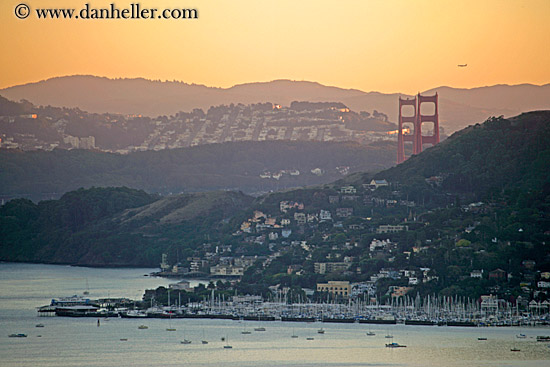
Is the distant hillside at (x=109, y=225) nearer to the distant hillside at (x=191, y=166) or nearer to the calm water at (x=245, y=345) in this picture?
the distant hillside at (x=191, y=166)

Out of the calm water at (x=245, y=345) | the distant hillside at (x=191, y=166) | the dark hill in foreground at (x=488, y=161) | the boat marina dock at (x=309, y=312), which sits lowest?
the calm water at (x=245, y=345)

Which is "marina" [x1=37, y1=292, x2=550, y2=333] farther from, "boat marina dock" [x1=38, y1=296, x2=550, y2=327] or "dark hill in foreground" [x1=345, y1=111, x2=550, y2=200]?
"dark hill in foreground" [x1=345, y1=111, x2=550, y2=200]

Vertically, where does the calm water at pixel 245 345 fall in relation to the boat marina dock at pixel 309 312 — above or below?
below

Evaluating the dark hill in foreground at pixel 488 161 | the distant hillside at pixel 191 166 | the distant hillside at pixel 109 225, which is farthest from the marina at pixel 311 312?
the distant hillside at pixel 191 166

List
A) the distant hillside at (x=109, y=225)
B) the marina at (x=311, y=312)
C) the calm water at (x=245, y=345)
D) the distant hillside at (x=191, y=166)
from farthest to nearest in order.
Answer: the distant hillside at (x=191, y=166) < the distant hillside at (x=109, y=225) < the marina at (x=311, y=312) < the calm water at (x=245, y=345)

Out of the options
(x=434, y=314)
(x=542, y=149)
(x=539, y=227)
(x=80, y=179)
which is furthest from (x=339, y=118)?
(x=434, y=314)

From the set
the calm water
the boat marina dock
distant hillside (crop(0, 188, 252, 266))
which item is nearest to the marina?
the boat marina dock

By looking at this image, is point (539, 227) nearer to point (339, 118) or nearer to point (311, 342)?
point (311, 342)
